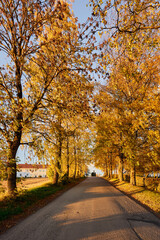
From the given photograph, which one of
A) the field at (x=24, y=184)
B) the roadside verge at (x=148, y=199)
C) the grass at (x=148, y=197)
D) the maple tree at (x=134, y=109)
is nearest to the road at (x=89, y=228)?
the roadside verge at (x=148, y=199)

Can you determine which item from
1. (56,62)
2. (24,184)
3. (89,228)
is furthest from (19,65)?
(24,184)

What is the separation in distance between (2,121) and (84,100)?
4031mm

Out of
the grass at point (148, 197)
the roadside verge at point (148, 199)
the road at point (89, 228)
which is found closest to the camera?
the road at point (89, 228)

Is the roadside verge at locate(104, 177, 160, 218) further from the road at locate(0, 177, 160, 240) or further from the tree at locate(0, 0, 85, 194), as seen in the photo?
the tree at locate(0, 0, 85, 194)

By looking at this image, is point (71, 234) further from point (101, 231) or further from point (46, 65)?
point (46, 65)

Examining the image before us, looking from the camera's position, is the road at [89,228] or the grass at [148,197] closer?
the road at [89,228]

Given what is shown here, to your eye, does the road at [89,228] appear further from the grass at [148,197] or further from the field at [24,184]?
the field at [24,184]

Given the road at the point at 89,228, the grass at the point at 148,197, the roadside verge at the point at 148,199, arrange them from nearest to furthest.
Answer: the road at the point at 89,228
the roadside verge at the point at 148,199
the grass at the point at 148,197

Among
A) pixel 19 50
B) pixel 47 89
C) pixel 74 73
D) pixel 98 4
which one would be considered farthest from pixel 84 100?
pixel 19 50

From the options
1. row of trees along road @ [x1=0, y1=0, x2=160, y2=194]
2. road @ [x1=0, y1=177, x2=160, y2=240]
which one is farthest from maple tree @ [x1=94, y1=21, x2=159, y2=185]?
road @ [x1=0, y1=177, x2=160, y2=240]

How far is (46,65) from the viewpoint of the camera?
8.70 metres

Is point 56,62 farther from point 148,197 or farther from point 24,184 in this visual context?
point 24,184

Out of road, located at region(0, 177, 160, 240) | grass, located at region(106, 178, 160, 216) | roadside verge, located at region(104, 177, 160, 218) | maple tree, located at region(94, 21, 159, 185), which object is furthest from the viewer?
maple tree, located at region(94, 21, 159, 185)

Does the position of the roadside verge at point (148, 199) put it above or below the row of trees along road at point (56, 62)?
below
